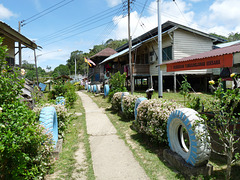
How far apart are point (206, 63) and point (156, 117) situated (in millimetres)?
2039

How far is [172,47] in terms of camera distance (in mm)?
16453

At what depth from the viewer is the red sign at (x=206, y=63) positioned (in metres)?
4.32

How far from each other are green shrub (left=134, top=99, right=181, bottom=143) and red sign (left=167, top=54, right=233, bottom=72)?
1353 mm

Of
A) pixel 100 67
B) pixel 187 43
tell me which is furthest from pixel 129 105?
pixel 100 67

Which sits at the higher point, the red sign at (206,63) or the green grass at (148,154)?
the red sign at (206,63)

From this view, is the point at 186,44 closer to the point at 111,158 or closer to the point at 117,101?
the point at 117,101

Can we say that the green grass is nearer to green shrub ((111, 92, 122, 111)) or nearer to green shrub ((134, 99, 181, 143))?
green shrub ((134, 99, 181, 143))

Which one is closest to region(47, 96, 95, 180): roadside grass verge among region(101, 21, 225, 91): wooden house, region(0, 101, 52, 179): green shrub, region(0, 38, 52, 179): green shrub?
region(0, 38, 52, 179): green shrub

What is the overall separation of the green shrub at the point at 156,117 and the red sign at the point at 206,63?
1.35m

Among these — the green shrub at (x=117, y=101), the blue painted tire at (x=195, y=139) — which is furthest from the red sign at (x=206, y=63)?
the green shrub at (x=117, y=101)

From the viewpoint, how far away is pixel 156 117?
5016 mm

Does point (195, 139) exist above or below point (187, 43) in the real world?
below

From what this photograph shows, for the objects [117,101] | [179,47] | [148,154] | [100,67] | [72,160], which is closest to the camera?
[72,160]

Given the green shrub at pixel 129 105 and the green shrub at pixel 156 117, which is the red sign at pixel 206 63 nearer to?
the green shrub at pixel 156 117
